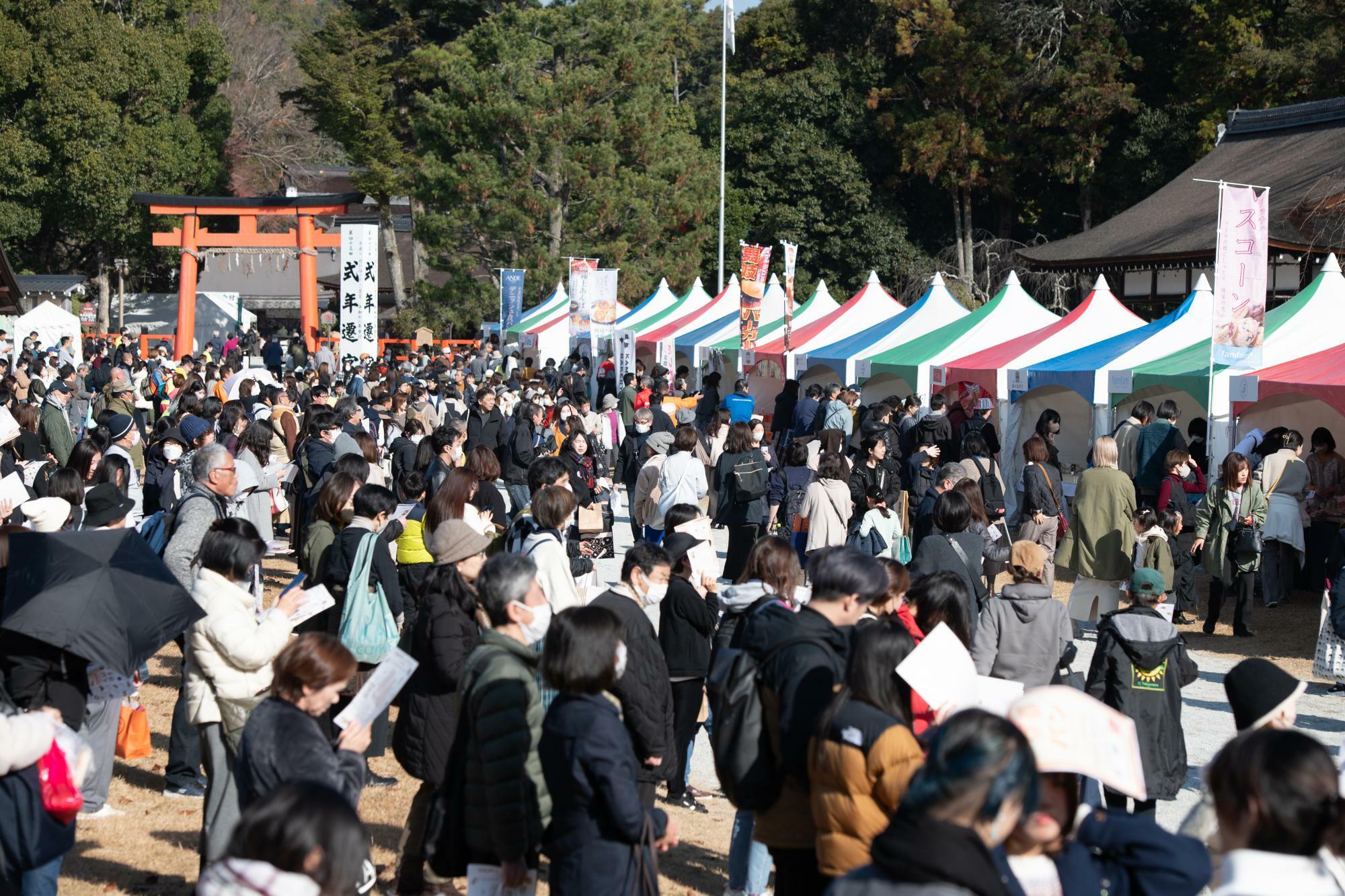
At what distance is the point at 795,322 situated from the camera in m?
20.1

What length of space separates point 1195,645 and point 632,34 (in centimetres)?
2644

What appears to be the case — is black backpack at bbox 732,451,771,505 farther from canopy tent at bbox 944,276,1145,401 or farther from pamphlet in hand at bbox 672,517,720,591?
canopy tent at bbox 944,276,1145,401

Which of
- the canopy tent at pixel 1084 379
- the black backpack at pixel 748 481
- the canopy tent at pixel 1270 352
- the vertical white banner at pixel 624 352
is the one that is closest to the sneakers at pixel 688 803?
the black backpack at pixel 748 481

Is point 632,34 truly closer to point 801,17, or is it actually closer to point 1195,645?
point 801,17

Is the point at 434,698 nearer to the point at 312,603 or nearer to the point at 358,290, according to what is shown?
the point at 312,603

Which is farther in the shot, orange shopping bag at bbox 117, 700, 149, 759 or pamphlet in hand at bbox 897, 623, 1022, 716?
orange shopping bag at bbox 117, 700, 149, 759

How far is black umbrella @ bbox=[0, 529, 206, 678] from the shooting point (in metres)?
4.07

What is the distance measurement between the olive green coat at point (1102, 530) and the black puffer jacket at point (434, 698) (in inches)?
187

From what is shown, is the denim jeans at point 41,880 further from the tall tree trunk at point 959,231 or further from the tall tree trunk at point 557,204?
the tall tree trunk at point 959,231

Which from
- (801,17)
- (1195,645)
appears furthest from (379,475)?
(801,17)

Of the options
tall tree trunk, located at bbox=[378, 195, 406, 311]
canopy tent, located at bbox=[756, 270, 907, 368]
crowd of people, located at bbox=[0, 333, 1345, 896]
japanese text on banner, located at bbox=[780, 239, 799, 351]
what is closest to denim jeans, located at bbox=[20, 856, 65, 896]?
crowd of people, located at bbox=[0, 333, 1345, 896]

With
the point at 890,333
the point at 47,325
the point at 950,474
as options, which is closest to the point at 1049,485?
the point at 950,474

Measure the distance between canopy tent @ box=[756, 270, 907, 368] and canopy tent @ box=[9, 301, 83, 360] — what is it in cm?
1541

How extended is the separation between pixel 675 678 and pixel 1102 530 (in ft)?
12.8
